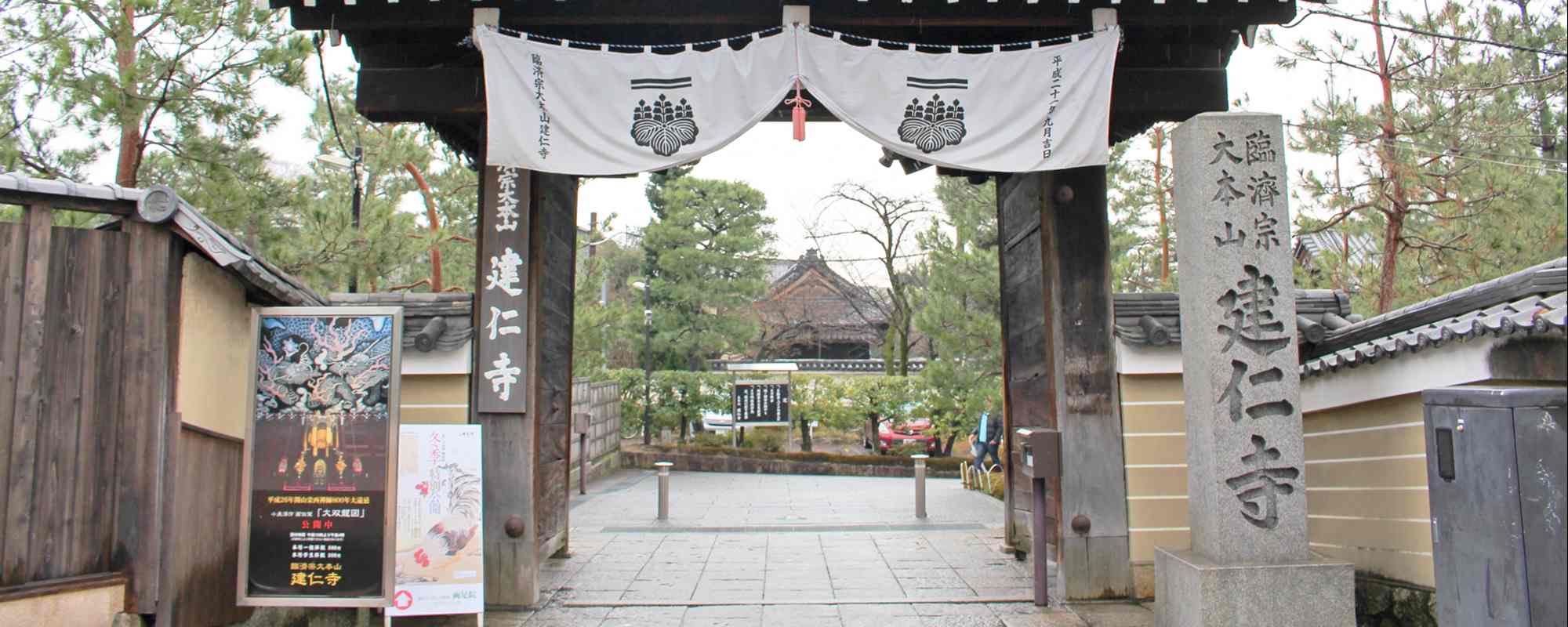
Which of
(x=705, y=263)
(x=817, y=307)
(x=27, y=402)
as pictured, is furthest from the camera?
(x=817, y=307)

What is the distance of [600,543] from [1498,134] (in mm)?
11373

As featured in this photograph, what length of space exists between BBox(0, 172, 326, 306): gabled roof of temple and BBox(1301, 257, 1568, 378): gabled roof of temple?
7.14 m

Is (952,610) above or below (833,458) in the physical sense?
below

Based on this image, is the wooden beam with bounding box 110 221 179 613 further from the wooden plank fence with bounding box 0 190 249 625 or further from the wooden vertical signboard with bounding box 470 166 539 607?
the wooden vertical signboard with bounding box 470 166 539 607

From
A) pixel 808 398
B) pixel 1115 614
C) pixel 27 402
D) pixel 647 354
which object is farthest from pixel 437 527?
pixel 808 398

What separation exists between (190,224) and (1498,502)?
721 centimetres

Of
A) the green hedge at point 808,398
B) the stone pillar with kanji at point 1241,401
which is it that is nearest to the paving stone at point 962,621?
the stone pillar with kanji at point 1241,401

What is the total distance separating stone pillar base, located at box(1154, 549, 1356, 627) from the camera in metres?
5.77

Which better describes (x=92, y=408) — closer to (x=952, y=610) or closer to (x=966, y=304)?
(x=952, y=610)

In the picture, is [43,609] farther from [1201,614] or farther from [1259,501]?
[1259,501]

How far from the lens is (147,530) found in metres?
5.23

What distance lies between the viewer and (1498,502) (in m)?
4.58

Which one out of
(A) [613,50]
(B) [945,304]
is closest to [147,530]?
(A) [613,50]

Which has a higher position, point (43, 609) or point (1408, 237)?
point (1408, 237)
